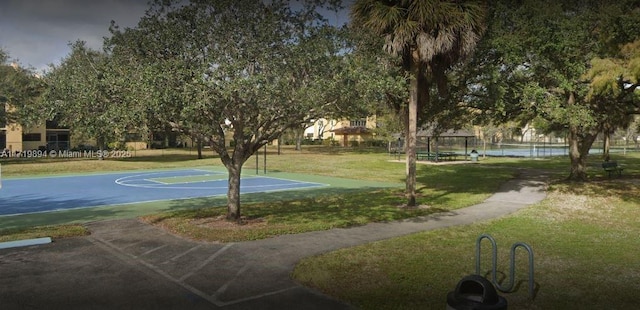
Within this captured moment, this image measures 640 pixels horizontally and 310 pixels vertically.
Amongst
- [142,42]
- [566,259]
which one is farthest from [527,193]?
[142,42]

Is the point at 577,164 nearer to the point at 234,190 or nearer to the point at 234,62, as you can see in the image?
the point at 234,190

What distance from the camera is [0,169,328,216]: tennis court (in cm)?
2069

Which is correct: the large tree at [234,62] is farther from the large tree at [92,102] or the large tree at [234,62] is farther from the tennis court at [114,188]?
the tennis court at [114,188]

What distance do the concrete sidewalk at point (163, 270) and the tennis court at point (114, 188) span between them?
22.8 feet

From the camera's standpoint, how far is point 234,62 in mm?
12242

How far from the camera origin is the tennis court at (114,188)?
20688mm

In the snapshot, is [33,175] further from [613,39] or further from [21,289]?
[613,39]

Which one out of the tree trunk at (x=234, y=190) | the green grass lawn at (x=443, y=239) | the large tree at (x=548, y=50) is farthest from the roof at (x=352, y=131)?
the tree trunk at (x=234, y=190)

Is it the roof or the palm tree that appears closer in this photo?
the palm tree

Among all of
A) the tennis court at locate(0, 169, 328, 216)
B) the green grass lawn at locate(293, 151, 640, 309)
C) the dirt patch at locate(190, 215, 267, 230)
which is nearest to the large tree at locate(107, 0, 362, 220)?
the dirt patch at locate(190, 215, 267, 230)

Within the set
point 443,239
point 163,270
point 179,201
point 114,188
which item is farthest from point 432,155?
point 163,270

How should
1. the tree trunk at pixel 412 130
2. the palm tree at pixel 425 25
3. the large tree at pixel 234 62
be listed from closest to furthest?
the large tree at pixel 234 62 → the palm tree at pixel 425 25 → the tree trunk at pixel 412 130

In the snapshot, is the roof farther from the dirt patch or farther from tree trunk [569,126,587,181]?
the dirt patch

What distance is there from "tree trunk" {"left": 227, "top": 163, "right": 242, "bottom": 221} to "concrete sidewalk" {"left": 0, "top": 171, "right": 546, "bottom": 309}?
2.20 meters
